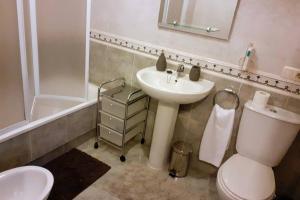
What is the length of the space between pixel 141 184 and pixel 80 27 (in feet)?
4.60

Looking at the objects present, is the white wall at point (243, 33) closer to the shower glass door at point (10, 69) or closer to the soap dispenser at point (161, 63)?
the soap dispenser at point (161, 63)

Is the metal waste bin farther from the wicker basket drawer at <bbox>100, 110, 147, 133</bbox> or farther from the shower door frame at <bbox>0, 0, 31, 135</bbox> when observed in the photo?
the shower door frame at <bbox>0, 0, 31, 135</bbox>

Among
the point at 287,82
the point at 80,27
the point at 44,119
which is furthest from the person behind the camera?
the point at 80,27

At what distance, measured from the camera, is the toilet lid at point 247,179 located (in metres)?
1.41

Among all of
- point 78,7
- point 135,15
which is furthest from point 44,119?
point 135,15

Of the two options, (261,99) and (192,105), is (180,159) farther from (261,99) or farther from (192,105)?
(261,99)

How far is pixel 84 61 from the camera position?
2088 millimetres

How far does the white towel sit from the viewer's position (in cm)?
180

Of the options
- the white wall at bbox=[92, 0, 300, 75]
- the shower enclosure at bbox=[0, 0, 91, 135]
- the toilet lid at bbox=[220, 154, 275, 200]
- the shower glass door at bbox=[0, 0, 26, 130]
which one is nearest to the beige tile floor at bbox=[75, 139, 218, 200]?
the toilet lid at bbox=[220, 154, 275, 200]

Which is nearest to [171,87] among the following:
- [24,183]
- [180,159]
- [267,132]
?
[180,159]

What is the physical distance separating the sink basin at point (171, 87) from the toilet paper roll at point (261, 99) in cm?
33

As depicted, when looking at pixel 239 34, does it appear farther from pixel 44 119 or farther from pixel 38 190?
pixel 38 190

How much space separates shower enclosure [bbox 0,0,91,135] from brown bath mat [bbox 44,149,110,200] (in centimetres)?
44

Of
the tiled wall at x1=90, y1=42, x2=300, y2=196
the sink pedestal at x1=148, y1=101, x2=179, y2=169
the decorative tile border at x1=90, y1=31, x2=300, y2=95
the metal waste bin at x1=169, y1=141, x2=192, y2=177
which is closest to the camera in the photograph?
the decorative tile border at x1=90, y1=31, x2=300, y2=95
